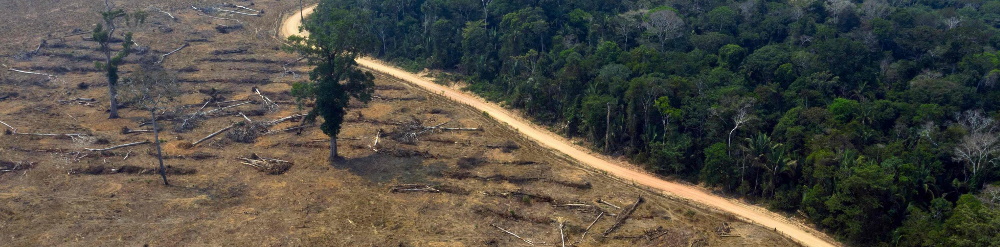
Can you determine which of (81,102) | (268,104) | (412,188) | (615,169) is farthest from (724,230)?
(81,102)

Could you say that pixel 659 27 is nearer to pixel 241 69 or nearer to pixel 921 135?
pixel 921 135

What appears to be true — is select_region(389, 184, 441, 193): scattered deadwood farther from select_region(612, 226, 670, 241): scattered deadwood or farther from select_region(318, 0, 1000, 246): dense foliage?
select_region(318, 0, 1000, 246): dense foliage

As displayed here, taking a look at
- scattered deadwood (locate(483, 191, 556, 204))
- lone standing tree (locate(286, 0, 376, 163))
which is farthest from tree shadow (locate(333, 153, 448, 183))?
scattered deadwood (locate(483, 191, 556, 204))

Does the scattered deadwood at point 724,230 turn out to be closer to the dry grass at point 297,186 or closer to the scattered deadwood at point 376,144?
the dry grass at point 297,186

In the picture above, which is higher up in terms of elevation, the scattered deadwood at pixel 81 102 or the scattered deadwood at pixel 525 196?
the scattered deadwood at pixel 525 196

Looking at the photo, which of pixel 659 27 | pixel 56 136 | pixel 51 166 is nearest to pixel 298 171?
pixel 51 166

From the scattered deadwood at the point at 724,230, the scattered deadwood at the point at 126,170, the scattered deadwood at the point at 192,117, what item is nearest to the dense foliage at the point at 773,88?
the scattered deadwood at the point at 724,230
